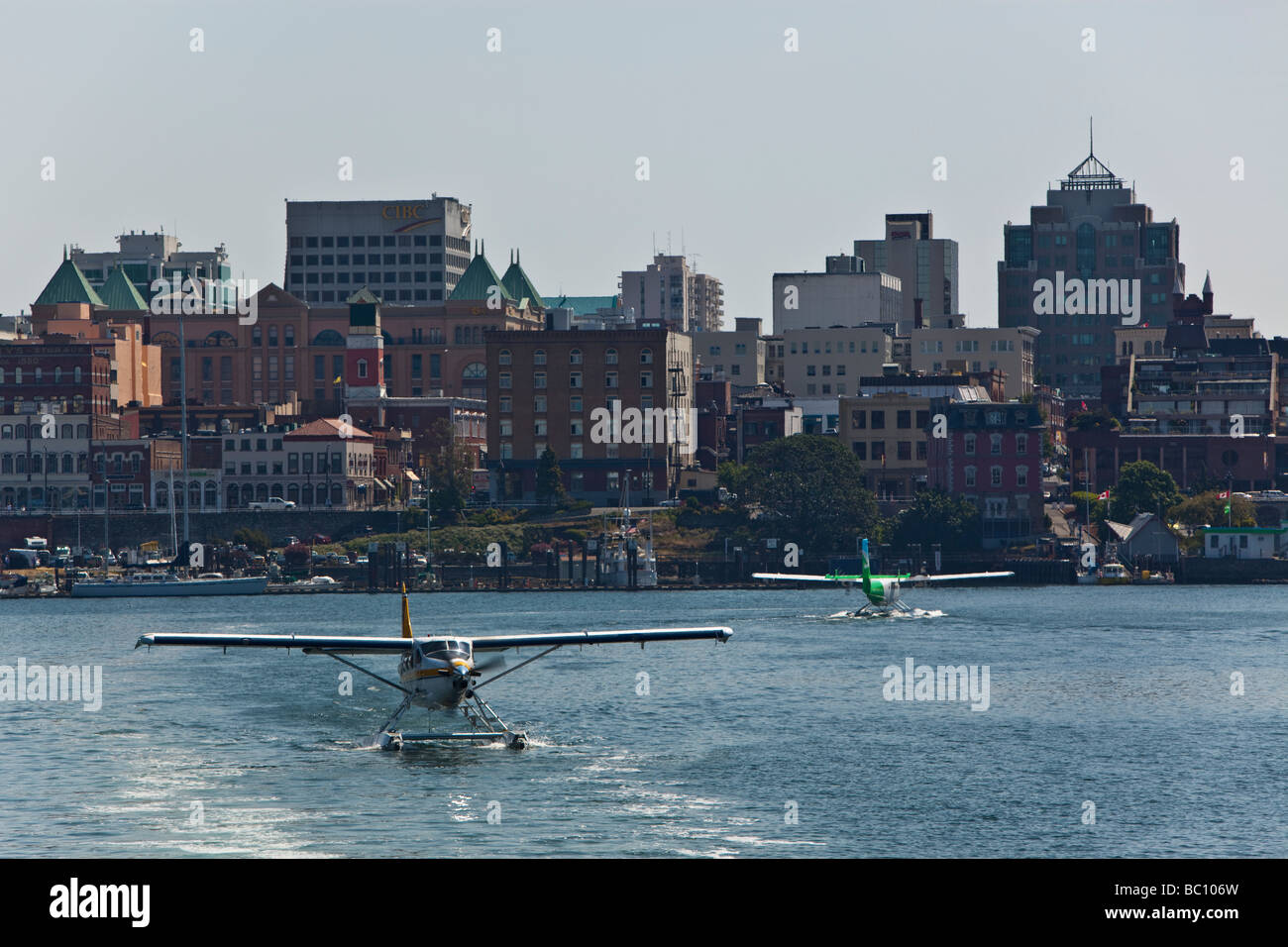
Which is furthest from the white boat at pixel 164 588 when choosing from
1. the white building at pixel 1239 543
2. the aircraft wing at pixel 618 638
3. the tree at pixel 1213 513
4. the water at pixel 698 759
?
the aircraft wing at pixel 618 638

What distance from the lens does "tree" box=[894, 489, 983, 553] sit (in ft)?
645

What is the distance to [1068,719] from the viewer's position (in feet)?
242

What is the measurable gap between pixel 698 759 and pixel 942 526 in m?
141

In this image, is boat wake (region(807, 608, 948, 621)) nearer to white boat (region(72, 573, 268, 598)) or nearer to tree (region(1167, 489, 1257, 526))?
tree (region(1167, 489, 1257, 526))

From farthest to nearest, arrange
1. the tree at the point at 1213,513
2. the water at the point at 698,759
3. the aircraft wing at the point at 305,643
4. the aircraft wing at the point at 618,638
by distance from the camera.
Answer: the tree at the point at 1213,513 → the aircraft wing at the point at 305,643 → the aircraft wing at the point at 618,638 → the water at the point at 698,759

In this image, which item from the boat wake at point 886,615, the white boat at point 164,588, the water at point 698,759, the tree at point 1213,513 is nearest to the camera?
the water at point 698,759

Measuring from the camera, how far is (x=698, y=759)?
5959 cm

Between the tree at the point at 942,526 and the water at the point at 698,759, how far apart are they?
7704 cm

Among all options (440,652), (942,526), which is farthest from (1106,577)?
(440,652)

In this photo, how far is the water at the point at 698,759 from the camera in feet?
150

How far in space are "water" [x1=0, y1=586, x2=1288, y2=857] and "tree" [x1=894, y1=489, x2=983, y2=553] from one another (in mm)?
77039

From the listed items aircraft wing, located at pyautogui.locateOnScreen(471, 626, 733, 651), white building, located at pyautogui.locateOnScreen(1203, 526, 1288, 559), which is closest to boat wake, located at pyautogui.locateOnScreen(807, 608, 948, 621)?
white building, located at pyautogui.locateOnScreen(1203, 526, 1288, 559)

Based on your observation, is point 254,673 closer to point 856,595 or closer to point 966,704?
point 966,704

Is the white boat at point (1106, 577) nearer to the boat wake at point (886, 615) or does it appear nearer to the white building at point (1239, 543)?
the white building at point (1239, 543)
